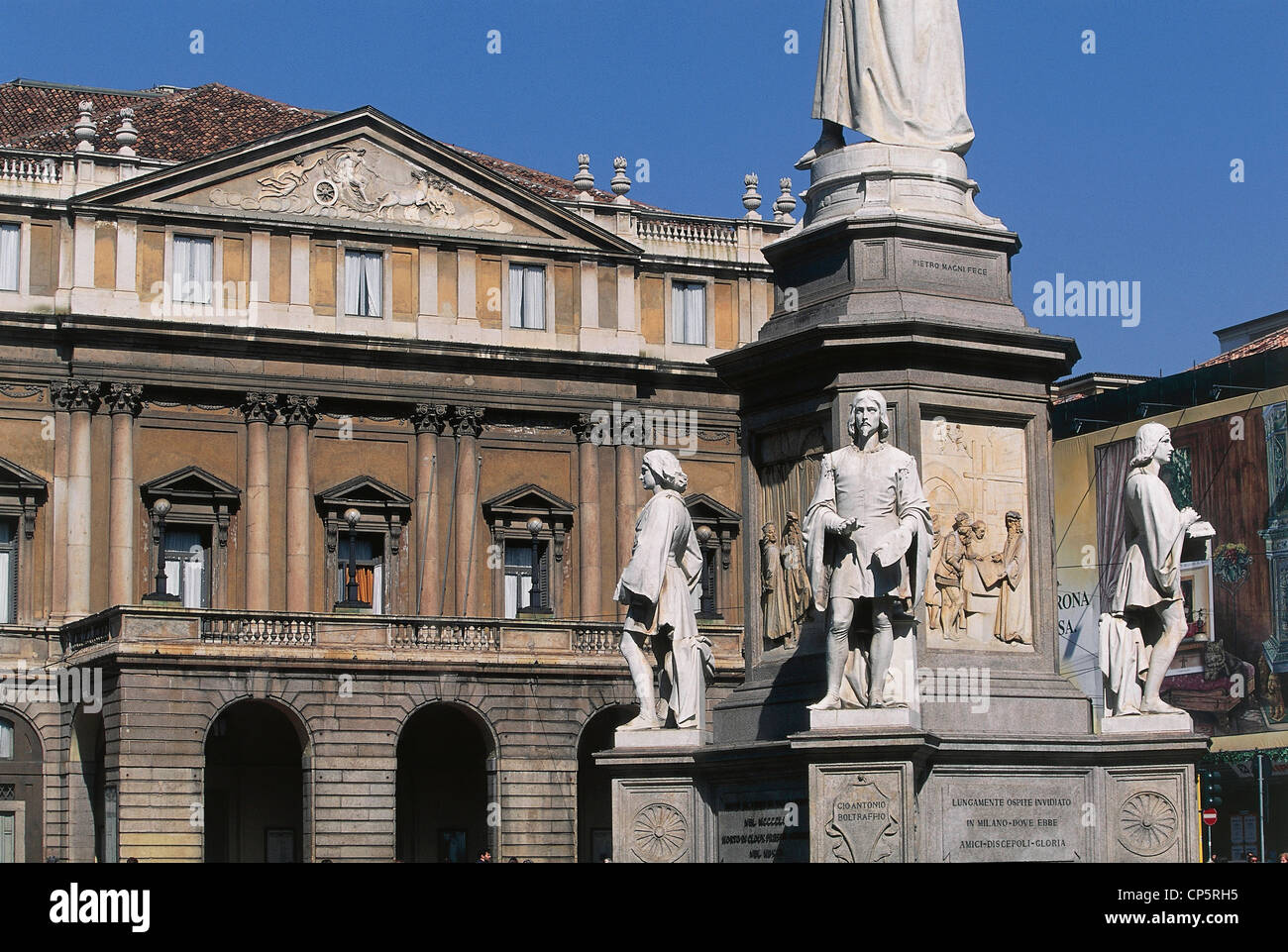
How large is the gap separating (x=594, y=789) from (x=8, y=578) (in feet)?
45.2

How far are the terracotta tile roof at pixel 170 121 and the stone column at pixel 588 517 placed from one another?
5.99 m

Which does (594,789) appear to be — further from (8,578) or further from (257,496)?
(8,578)

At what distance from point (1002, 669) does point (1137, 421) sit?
48.6m

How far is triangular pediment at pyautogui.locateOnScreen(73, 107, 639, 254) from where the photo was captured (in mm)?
57281

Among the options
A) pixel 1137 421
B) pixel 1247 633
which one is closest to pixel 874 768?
pixel 1247 633

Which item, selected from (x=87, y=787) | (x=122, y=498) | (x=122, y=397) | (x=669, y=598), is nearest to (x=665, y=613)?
(x=669, y=598)

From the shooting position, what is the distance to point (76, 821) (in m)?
53.7

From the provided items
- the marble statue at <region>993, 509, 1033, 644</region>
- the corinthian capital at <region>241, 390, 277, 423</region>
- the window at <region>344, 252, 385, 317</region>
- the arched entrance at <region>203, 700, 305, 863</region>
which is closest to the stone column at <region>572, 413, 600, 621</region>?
the window at <region>344, 252, 385, 317</region>

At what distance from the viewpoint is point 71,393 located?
5581 centimetres

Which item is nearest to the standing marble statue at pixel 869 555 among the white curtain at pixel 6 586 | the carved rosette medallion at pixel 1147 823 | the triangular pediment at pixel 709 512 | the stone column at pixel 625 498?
the carved rosette medallion at pixel 1147 823

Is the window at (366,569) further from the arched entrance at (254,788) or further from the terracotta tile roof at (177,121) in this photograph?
the terracotta tile roof at (177,121)

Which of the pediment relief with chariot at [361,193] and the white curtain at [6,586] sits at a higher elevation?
the pediment relief with chariot at [361,193]

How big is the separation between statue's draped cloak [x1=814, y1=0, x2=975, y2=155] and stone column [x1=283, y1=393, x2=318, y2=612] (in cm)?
3900

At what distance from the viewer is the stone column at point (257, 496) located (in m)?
56.1
